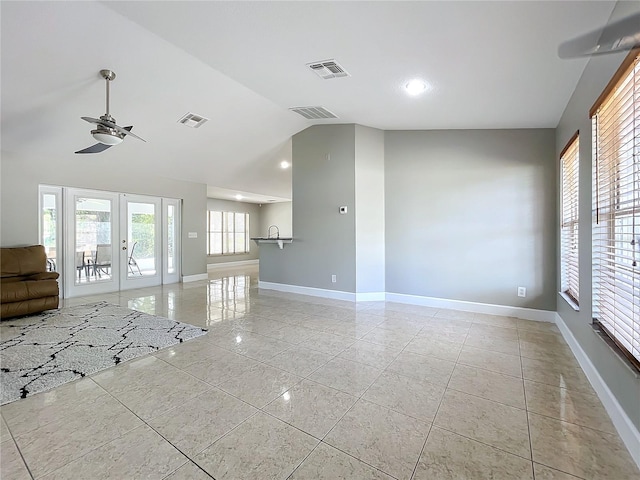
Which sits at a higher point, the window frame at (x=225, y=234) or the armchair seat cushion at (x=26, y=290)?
the window frame at (x=225, y=234)

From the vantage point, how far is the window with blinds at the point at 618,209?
1585mm

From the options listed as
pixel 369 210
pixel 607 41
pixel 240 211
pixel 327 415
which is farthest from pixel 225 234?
pixel 607 41

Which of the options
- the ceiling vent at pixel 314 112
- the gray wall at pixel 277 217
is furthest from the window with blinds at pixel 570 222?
the gray wall at pixel 277 217

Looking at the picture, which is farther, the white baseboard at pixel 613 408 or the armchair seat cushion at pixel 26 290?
the armchair seat cushion at pixel 26 290

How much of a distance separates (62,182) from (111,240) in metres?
1.31

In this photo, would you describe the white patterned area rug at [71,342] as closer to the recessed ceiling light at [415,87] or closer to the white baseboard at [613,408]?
the white baseboard at [613,408]

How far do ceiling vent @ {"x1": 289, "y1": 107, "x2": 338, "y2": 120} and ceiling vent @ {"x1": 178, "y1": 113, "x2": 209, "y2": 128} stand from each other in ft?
4.91

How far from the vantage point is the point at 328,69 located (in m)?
3.03

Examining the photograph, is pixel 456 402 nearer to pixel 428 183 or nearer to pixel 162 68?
pixel 428 183

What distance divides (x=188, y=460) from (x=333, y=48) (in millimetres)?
3243

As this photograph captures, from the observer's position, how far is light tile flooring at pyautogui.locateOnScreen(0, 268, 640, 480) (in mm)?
1408

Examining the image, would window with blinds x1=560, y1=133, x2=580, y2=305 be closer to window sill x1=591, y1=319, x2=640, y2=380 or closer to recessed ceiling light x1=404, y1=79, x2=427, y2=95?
window sill x1=591, y1=319, x2=640, y2=380

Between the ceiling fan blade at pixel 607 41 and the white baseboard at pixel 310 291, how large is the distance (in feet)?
12.6

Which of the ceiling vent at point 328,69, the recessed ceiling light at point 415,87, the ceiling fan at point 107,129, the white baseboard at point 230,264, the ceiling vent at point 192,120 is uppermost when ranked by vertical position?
the ceiling vent at point 192,120
